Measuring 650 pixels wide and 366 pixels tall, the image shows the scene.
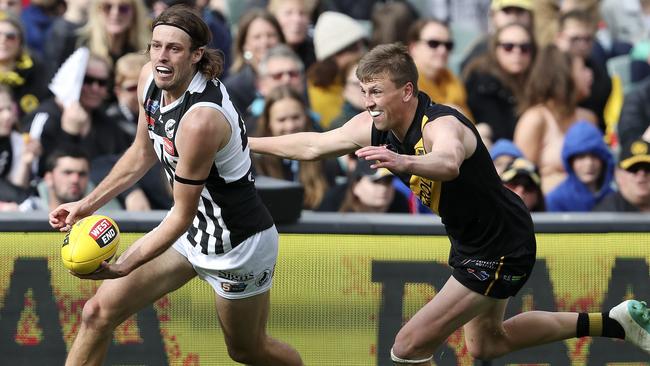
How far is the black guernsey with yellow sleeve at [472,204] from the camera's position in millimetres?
6371

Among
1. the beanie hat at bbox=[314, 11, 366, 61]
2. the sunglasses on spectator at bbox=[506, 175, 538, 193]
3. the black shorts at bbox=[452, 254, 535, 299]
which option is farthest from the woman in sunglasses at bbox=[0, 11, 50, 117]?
the black shorts at bbox=[452, 254, 535, 299]

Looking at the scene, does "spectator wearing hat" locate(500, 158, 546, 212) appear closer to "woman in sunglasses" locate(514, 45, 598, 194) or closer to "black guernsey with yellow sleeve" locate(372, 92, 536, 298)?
"woman in sunglasses" locate(514, 45, 598, 194)

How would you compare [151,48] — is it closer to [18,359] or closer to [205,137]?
[205,137]

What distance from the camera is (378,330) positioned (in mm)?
7469

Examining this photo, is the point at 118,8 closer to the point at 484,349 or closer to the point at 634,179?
the point at 634,179

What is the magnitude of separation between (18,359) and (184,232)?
1.76 meters

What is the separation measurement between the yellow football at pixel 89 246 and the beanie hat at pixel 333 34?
495 centimetres

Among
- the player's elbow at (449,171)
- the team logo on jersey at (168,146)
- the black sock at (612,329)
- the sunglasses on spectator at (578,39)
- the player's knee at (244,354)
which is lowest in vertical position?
the player's knee at (244,354)

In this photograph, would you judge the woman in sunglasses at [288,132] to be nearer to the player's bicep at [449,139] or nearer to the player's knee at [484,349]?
the player's knee at [484,349]

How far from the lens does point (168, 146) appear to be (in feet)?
20.7

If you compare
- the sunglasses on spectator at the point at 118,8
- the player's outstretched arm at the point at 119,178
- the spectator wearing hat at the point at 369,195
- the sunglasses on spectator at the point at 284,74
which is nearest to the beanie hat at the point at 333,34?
the sunglasses on spectator at the point at 284,74

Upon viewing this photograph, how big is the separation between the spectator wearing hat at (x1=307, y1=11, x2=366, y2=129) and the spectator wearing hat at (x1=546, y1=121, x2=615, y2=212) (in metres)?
A: 2.10

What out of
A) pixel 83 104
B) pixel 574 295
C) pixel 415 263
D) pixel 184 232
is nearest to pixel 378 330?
pixel 415 263

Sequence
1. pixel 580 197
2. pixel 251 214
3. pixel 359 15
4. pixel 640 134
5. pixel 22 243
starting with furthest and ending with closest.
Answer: pixel 359 15, pixel 640 134, pixel 580 197, pixel 22 243, pixel 251 214
